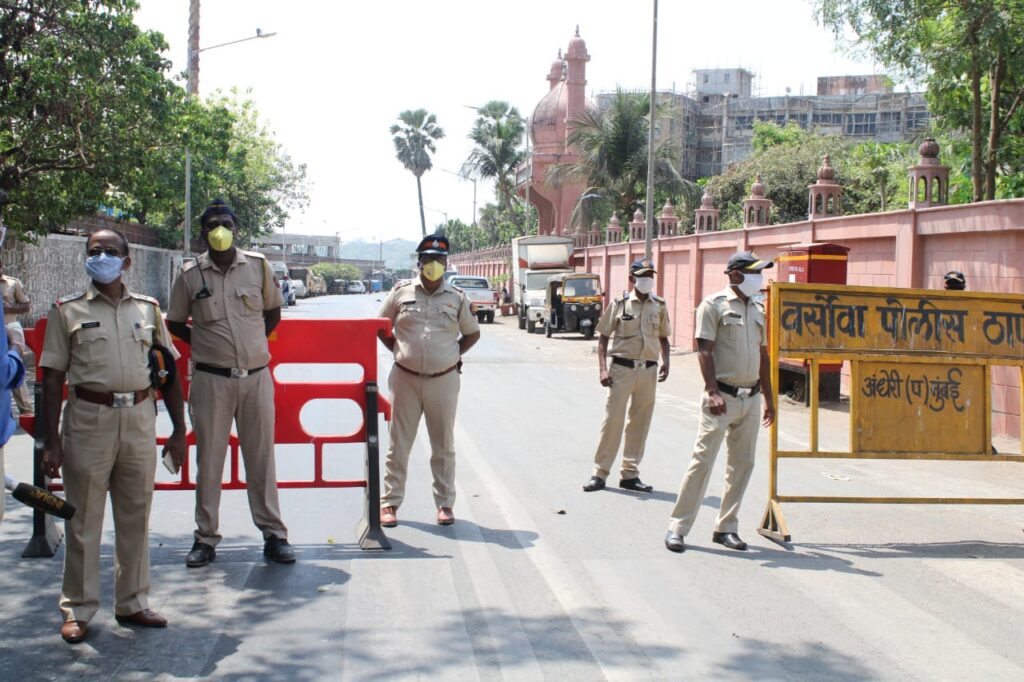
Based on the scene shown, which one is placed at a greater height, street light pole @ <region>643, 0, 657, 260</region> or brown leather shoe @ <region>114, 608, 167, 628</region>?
street light pole @ <region>643, 0, 657, 260</region>

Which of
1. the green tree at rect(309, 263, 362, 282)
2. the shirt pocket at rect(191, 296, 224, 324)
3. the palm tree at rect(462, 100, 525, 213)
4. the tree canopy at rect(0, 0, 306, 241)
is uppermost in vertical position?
the palm tree at rect(462, 100, 525, 213)

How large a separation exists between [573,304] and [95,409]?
27924mm

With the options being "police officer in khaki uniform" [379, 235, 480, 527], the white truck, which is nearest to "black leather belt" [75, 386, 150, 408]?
"police officer in khaki uniform" [379, 235, 480, 527]

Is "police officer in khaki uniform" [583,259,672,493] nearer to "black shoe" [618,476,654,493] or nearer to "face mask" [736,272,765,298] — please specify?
"black shoe" [618,476,654,493]

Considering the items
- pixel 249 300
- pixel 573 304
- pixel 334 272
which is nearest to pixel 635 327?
pixel 249 300

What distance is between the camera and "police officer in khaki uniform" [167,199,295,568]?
20.2 ft

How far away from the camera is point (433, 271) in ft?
23.6

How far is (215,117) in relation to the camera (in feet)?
92.7

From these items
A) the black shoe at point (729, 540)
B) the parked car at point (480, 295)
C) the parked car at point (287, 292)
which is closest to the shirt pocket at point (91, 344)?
the black shoe at point (729, 540)

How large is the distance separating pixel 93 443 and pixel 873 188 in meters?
37.6

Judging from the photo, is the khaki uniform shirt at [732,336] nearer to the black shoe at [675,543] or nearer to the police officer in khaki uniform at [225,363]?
the black shoe at [675,543]

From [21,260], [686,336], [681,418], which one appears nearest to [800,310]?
[681,418]

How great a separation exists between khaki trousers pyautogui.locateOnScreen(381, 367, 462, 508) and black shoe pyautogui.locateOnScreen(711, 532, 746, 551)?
179 centimetres

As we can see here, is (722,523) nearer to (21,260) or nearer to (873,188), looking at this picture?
(21,260)
